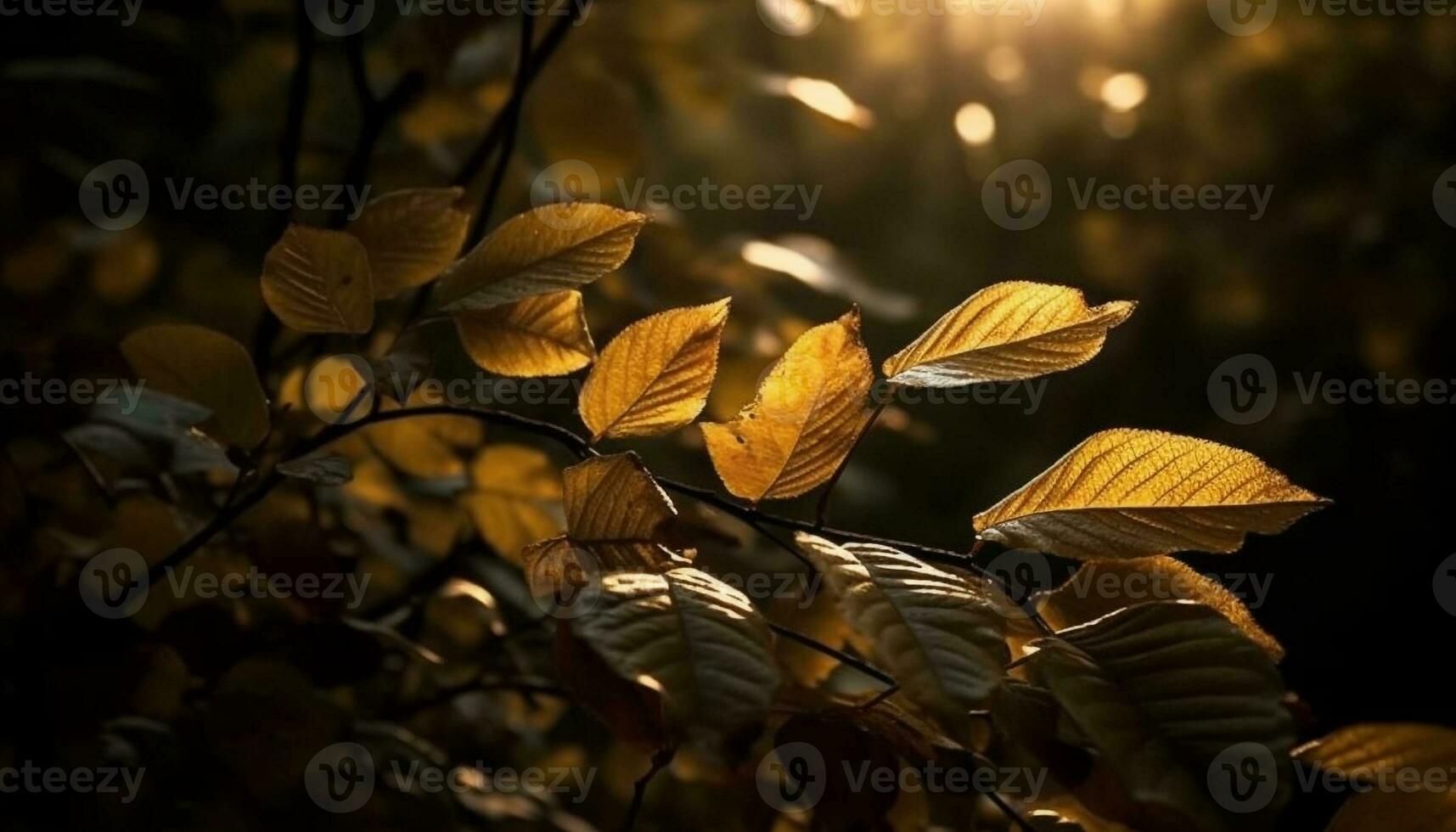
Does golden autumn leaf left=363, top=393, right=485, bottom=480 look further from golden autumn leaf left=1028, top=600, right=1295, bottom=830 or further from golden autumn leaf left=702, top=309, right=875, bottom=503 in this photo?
golden autumn leaf left=1028, top=600, right=1295, bottom=830

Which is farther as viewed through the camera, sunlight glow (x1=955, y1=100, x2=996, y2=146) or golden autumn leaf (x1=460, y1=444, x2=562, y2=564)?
sunlight glow (x1=955, y1=100, x2=996, y2=146)

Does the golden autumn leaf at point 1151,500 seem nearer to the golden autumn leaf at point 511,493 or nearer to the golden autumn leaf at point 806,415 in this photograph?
the golden autumn leaf at point 806,415

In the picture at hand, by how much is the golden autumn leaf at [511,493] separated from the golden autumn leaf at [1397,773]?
479mm

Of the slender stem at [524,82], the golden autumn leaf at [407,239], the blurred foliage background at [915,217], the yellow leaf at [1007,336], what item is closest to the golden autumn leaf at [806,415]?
the yellow leaf at [1007,336]

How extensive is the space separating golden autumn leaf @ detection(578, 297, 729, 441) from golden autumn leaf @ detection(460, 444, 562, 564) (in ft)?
0.92

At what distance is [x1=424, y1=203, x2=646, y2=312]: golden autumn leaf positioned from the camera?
1.80 ft

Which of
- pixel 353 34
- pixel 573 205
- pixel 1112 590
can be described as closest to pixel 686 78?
pixel 353 34

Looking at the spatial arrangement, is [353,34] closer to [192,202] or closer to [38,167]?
[38,167]

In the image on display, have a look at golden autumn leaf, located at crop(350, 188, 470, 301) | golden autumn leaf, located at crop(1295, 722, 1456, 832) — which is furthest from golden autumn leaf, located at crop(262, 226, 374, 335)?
golden autumn leaf, located at crop(1295, 722, 1456, 832)

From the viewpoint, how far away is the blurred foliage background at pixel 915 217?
1.13 metres

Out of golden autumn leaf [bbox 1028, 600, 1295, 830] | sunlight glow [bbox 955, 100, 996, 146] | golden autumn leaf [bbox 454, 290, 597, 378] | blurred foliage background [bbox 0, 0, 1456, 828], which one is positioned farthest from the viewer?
sunlight glow [bbox 955, 100, 996, 146]

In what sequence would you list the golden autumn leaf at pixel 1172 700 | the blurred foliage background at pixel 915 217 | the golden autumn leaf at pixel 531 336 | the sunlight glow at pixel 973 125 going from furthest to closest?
the sunlight glow at pixel 973 125, the blurred foliage background at pixel 915 217, the golden autumn leaf at pixel 531 336, the golden autumn leaf at pixel 1172 700

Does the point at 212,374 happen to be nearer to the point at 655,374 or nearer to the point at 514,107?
the point at 655,374

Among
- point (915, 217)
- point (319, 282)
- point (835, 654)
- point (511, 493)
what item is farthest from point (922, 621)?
point (915, 217)
